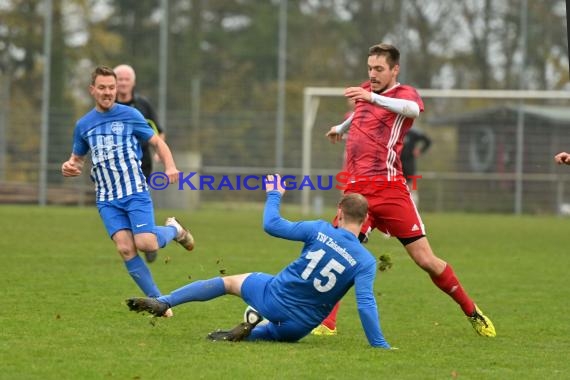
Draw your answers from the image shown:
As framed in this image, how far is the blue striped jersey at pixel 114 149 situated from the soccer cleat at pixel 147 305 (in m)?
1.64

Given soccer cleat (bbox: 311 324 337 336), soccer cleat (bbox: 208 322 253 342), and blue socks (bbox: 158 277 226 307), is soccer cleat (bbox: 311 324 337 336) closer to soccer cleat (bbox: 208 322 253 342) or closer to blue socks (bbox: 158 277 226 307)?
soccer cleat (bbox: 208 322 253 342)

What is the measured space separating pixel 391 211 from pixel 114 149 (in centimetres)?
212

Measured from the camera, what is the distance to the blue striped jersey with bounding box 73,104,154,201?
29.2ft

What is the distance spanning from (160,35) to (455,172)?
8.80 m

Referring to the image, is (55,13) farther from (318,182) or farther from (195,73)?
(318,182)

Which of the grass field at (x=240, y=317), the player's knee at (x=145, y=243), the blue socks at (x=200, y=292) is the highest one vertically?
the player's knee at (x=145, y=243)

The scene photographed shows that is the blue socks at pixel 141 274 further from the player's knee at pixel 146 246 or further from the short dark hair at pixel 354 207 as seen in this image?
the short dark hair at pixel 354 207

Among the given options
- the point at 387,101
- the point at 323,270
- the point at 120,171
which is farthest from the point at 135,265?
the point at 387,101

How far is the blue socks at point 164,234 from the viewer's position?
29.7 feet

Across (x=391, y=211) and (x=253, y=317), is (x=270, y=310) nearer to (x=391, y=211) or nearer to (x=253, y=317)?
(x=253, y=317)

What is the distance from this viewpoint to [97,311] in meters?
8.93

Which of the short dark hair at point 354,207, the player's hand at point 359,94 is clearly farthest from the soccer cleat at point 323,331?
the player's hand at point 359,94

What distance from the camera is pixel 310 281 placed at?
23.7ft

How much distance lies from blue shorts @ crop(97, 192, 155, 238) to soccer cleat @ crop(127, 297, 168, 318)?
151 cm
